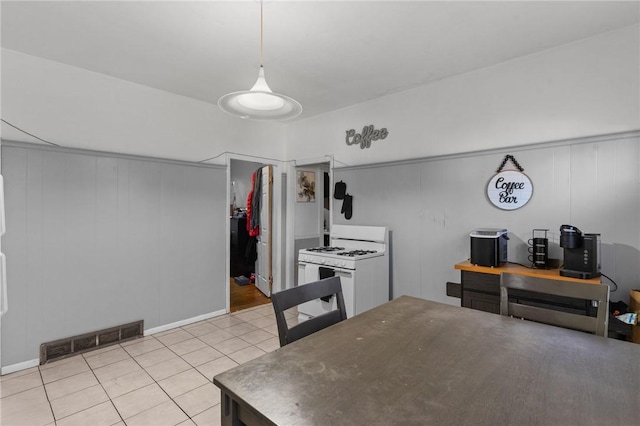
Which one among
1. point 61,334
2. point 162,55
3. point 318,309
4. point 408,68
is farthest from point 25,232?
point 408,68

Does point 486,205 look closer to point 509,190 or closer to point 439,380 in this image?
point 509,190

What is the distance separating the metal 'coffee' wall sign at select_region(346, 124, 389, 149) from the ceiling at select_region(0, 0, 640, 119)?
A: 0.66 metres

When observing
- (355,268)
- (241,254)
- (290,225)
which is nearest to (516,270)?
(355,268)

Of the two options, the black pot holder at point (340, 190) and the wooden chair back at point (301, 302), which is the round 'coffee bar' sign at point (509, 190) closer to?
the black pot holder at point (340, 190)

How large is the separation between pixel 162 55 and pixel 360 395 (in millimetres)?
3027

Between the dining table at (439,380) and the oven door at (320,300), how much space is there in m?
1.71

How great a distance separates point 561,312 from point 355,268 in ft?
6.18

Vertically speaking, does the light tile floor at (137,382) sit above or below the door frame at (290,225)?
below

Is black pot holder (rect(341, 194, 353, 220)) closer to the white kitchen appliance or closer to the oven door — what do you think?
the white kitchen appliance

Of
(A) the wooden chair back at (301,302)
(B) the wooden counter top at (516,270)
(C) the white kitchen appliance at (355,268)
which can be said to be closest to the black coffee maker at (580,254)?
(B) the wooden counter top at (516,270)

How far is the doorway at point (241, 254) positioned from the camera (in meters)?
4.81

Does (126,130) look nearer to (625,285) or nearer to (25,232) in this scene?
(25,232)

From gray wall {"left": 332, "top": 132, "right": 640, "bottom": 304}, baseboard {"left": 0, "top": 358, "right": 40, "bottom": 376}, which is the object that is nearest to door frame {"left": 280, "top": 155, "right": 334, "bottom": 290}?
gray wall {"left": 332, "top": 132, "right": 640, "bottom": 304}

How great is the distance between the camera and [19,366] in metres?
2.69
